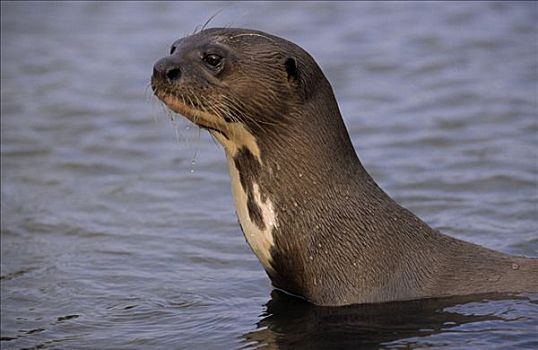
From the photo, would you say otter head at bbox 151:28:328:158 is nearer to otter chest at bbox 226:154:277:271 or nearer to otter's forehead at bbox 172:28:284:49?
otter's forehead at bbox 172:28:284:49

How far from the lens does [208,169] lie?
10859 millimetres

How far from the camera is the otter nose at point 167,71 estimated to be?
6.72 meters

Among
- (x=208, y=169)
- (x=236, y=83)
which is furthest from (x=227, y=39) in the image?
(x=208, y=169)

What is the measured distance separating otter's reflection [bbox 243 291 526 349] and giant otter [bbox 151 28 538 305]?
53mm

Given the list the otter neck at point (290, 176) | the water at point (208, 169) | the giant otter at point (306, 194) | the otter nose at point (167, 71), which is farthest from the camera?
the water at point (208, 169)

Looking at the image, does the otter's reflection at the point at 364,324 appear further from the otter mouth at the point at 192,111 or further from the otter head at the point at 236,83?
the otter mouth at the point at 192,111

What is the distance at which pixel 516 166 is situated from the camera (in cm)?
1047

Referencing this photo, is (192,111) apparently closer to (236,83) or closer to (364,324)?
(236,83)

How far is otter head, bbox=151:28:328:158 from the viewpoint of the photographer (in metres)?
6.77

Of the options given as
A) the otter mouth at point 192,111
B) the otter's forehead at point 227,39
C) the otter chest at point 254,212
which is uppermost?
the otter's forehead at point 227,39

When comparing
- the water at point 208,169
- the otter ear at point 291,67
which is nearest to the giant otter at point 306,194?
the otter ear at point 291,67

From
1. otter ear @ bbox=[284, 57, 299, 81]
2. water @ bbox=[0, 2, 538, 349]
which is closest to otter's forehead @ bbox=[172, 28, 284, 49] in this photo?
otter ear @ bbox=[284, 57, 299, 81]

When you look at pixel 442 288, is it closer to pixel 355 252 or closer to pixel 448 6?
pixel 355 252

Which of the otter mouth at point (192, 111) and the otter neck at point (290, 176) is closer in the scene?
the otter mouth at point (192, 111)
